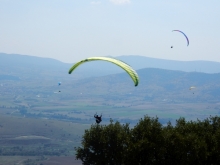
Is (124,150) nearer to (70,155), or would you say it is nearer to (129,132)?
(129,132)

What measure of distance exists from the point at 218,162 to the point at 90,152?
13.4 m

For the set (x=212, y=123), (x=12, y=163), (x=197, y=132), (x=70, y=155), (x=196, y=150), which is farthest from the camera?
(x=70, y=155)

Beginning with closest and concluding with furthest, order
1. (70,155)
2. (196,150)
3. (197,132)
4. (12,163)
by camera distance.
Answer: (196,150), (197,132), (12,163), (70,155)

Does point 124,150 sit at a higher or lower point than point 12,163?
higher

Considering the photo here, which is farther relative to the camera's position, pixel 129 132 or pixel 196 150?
pixel 129 132

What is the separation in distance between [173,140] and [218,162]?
4708 mm

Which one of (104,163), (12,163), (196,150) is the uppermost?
(196,150)

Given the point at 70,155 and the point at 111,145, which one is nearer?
the point at 111,145

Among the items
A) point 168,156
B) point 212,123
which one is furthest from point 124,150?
point 212,123

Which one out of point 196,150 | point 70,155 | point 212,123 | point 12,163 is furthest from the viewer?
point 70,155

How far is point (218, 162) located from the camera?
3472 centimetres

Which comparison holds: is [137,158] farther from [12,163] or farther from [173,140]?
[12,163]

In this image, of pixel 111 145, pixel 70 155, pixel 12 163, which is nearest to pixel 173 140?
pixel 111 145

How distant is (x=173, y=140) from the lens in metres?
35.2
